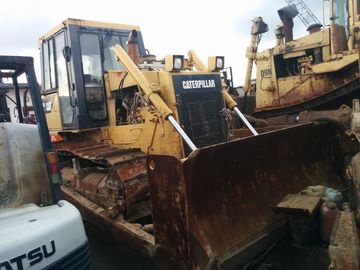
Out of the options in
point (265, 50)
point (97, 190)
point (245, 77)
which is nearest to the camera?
point (97, 190)

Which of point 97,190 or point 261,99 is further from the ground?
point 261,99

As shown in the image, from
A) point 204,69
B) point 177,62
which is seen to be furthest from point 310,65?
point 177,62

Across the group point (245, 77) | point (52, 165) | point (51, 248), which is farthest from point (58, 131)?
point (245, 77)

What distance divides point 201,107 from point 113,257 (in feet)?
7.31

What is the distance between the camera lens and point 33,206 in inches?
97.0

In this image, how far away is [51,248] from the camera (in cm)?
207

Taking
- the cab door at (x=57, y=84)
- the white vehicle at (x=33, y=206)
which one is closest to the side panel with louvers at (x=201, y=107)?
the cab door at (x=57, y=84)

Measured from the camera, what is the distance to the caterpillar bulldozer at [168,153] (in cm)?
326

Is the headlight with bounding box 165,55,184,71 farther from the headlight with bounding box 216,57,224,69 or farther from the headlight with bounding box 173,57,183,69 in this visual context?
the headlight with bounding box 216,57,224,69

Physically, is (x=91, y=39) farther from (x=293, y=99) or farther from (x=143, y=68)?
(x=293, y=99)

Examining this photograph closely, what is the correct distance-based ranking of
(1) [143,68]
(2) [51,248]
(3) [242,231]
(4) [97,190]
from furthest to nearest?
(1) [143,68] < (4) [97,190] < (3) [242,231] < (2) [51,248]

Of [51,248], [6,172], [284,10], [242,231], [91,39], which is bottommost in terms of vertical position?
[242,231]

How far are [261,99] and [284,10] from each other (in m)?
2.57

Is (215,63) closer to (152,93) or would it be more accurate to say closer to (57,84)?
(152,93)
